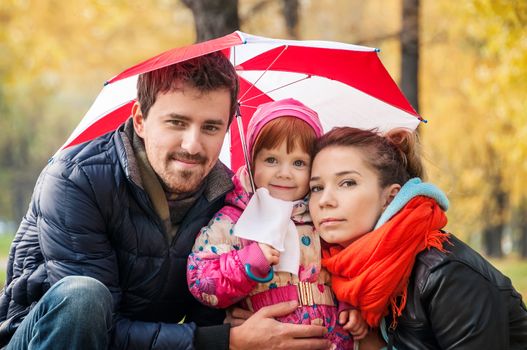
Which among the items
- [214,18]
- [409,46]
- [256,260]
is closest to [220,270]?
[256,260]

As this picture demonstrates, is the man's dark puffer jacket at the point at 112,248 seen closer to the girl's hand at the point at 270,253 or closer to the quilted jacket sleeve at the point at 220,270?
the quilted jacket sleeve at the point at 220,270

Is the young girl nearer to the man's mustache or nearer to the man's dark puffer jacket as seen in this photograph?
the man's dark puffer jacket

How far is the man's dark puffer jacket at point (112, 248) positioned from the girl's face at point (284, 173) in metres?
0.25

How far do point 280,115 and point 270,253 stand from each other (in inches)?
30.8

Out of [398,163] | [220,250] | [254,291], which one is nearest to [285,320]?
[254,291]

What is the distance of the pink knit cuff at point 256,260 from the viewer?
2.96m

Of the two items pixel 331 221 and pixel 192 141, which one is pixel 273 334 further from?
pixel 192 141

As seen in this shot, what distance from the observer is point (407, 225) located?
2.99 meters

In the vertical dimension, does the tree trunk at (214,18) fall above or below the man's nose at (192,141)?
above

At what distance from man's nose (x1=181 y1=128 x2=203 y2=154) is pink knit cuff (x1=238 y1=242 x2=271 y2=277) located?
0.52m

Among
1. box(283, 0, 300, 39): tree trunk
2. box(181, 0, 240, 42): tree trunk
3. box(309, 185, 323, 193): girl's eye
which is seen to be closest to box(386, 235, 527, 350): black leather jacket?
box(309, 185, 323, 193): girl's eye

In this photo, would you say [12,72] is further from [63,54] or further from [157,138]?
[157,138]

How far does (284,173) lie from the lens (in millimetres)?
3361

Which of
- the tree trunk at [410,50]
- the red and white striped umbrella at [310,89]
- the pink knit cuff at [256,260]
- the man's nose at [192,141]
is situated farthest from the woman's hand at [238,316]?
the tree trunk at [410,50]
